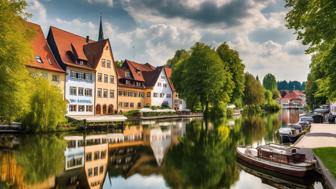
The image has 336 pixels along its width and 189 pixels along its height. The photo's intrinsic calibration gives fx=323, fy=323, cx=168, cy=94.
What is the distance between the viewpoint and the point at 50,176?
18.2 meters

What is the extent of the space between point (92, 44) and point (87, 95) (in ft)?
35.7

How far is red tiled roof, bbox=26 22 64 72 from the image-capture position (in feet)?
164

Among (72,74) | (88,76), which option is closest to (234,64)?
(88,76)

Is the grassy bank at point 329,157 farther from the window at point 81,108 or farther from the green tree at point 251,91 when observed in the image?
the green tree at point 251,91

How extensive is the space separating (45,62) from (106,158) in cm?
3209

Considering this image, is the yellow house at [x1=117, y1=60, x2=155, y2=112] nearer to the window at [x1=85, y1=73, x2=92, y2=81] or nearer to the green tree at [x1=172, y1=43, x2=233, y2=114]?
the green tree at [x1=172, y1=43, x2=233, y2=114]

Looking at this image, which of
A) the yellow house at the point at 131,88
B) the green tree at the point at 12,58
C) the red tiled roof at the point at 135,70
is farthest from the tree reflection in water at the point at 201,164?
the red tiled roof at the point at 135,70

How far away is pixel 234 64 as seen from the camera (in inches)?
3460

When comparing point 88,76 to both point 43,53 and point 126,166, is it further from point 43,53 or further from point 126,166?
point 126,166

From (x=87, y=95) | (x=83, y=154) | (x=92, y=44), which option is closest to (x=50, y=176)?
(x=83, y=154)

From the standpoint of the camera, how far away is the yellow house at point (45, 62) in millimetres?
49406

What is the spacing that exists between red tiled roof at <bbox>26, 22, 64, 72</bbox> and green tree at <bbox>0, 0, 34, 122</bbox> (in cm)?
1998

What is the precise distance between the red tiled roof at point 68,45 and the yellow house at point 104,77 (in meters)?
1.78

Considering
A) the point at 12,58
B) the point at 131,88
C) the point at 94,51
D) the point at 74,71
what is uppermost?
the point at 94,51
